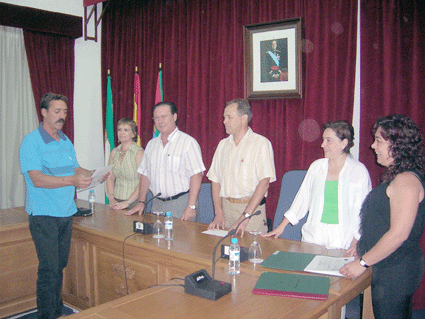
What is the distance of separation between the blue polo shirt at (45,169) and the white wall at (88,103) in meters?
2.68

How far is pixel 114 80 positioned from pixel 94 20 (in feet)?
2.91

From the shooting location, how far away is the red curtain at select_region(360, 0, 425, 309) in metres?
3.03

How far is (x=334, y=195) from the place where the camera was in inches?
93.4

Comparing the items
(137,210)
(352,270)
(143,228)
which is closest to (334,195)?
(352,270)

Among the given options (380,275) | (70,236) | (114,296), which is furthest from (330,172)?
(70,236)

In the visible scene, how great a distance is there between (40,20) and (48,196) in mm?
2893

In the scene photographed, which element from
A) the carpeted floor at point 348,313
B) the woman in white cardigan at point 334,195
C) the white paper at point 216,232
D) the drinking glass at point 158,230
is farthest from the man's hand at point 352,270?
the carpeted floor at point 348,313

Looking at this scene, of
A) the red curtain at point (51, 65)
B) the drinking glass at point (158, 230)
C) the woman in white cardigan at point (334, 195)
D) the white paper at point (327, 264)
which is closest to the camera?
the white paper at point (327, 264)

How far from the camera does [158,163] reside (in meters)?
3.28

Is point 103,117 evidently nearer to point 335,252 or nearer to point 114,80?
point 114,80

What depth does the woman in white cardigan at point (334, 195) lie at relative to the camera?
232cm

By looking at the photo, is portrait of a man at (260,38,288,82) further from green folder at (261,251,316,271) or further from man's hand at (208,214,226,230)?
green folder at (261,251,316,271)

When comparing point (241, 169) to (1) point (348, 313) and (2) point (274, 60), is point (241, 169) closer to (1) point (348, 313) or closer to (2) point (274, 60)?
(2) point (274, 60)

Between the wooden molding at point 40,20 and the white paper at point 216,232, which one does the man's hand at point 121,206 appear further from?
the wooden molding at point 40,20
